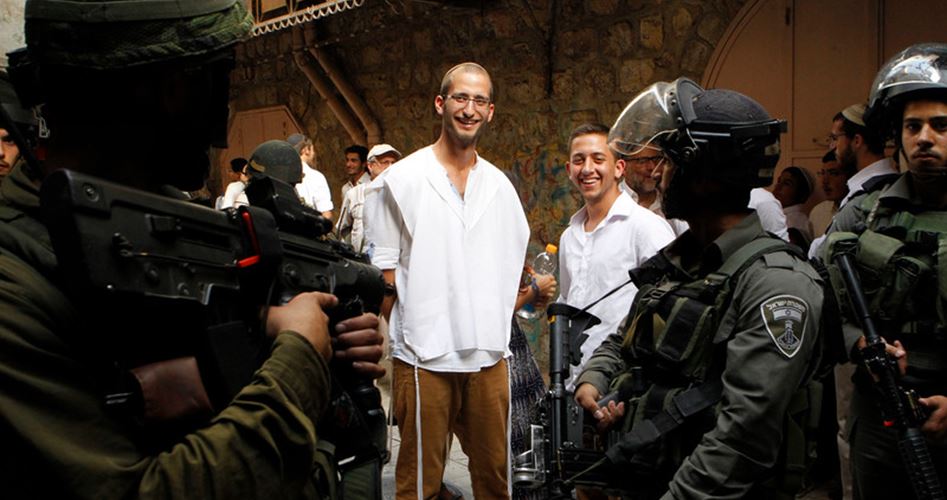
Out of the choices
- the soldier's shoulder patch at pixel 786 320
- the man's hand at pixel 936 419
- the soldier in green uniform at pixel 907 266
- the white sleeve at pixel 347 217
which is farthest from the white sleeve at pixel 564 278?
the white sleeve at pixel 347 217

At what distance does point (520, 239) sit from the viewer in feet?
13.4

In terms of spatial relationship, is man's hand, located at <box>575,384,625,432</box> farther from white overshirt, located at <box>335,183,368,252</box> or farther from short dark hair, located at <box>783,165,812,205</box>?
white overshirt, located at <box>335,183,368,252</box>

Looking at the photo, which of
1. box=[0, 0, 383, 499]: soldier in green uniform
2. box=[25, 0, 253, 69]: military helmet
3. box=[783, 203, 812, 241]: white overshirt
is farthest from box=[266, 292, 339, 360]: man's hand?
box=[783, 203, 812, 241]: white overshirt

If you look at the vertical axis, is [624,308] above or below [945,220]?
below

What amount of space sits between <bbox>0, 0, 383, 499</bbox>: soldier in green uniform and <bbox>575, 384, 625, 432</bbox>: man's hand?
117 cm

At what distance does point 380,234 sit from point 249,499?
2.57 meters

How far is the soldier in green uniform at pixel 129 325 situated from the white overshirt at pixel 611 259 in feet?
8.55

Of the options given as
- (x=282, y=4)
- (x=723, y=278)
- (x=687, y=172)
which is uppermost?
(x=282, y=4)

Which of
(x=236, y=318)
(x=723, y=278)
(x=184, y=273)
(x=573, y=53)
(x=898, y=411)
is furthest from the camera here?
(x=573, y=53)

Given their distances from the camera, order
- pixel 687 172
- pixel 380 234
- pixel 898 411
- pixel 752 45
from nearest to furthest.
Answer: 1. pixel 687 172
2. pixel 898 411
3. pixel 380 234
4. pixel 752 45

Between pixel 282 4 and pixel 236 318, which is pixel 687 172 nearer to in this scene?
pixel 236 318

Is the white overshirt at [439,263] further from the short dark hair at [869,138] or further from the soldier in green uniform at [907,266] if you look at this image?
the short dark hair at [869,138]

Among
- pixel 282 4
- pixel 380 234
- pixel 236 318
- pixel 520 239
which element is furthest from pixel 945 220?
pixel 282 4

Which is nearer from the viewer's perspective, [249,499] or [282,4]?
[249,499]
